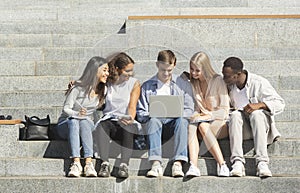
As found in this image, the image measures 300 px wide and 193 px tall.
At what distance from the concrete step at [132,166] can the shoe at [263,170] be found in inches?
8.2

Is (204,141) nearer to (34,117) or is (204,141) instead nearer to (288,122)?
(288,122)

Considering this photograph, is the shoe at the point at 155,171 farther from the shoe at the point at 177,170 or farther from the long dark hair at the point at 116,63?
the long dark hair at the point at 116,63

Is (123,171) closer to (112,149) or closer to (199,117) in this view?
(112,149)

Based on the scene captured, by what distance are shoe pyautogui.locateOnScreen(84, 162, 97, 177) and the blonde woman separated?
89 centimetres

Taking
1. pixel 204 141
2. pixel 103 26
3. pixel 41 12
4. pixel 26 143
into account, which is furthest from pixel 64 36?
pixel 204 141

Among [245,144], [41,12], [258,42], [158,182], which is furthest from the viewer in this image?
[41,12]

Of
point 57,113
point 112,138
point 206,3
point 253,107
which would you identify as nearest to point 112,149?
point 112,138

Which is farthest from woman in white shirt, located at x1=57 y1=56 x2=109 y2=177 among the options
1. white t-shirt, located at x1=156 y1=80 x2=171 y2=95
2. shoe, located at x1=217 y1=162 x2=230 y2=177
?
shoe, located at x1=217 y1=162 x2=230 y2=177

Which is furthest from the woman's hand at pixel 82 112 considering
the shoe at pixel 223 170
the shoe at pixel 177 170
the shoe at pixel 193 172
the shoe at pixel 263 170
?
the shoe at pixel 263 170

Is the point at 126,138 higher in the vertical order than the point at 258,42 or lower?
lower

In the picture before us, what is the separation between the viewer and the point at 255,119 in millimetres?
6691

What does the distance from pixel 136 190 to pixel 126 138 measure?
513 mm

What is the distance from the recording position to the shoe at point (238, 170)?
256 inches

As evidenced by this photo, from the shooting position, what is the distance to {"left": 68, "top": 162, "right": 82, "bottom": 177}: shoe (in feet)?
21.6
